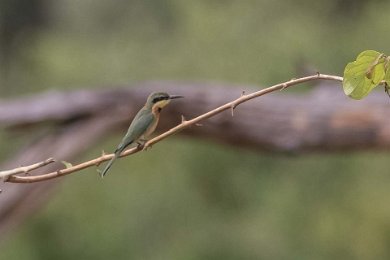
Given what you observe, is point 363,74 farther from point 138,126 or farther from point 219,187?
point 219,187

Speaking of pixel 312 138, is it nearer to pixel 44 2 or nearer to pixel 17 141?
pixel 17 141

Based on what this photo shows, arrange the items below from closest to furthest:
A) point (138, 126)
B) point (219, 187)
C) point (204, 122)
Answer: point (138, 126), point (204, 122), point (219, 187)

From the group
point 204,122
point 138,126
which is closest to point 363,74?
point 138,126

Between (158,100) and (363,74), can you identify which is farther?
(158,100)

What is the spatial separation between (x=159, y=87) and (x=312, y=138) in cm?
43

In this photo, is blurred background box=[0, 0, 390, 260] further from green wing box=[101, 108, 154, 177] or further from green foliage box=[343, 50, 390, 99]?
green foliage box=[343, 50, 390, 99]

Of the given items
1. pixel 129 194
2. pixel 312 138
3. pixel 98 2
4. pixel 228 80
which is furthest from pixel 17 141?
pixel 98 2

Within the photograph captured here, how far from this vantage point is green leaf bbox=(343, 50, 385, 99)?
2.40 ft

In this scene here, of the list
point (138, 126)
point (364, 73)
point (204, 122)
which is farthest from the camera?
point (204, 122)

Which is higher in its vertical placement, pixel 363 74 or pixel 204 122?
pixel 204 122

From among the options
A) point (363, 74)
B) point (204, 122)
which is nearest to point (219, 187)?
point (204, 122)

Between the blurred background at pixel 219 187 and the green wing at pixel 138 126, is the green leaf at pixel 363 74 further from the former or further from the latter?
the blurred background at pixel 219 187

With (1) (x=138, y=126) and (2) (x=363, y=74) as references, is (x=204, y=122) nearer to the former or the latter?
(1) (x=138, y=126)

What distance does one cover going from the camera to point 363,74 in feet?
2.42
